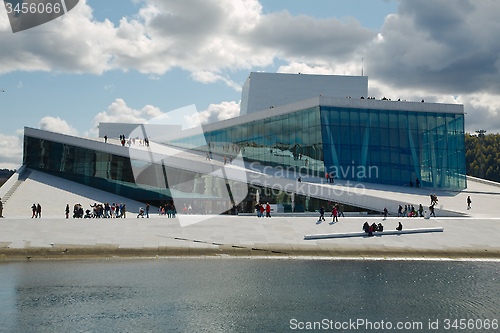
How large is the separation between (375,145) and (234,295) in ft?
110

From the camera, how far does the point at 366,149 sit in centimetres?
5384

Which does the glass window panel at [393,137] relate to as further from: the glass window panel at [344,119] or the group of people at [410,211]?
the group of people at [410,211]

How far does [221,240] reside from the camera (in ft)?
112

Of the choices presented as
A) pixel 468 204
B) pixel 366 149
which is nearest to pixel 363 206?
pixel 468 204

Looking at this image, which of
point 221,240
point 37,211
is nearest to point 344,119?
point 221,240

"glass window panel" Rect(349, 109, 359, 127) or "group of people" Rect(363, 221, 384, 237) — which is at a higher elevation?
"glass window panel" Rect(349, 109, 359, 127)

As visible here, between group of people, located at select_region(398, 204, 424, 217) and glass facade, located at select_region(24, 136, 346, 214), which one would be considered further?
Result: glass facade, located at select_region(24, 136, 346, 214)

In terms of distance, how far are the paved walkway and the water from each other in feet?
6.57

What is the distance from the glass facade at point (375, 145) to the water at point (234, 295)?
22915 mm

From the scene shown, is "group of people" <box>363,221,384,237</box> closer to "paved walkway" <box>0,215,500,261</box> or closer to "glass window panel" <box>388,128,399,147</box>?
"paved walkway" <box>0,215,500,261</box>

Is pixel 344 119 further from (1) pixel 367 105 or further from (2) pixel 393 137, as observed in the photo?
(2) pixel 393 137

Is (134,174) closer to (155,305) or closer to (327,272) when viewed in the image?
(327,272)

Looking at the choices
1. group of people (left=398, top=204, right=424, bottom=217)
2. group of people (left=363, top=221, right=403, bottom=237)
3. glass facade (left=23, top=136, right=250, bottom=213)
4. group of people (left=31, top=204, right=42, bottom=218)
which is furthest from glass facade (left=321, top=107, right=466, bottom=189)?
group of people (left=31, top=204, right=42, bottom=218)

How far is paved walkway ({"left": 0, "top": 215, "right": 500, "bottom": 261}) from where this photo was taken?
1276 inches
